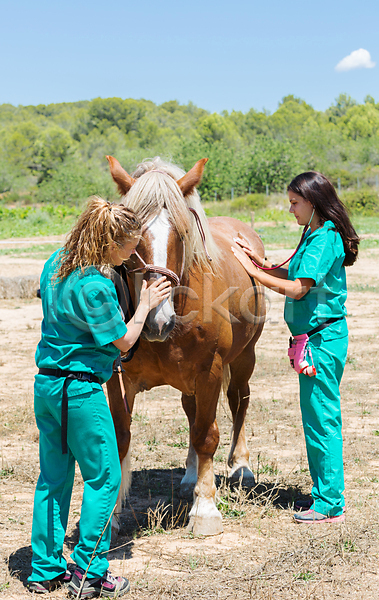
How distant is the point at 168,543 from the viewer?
319 cm

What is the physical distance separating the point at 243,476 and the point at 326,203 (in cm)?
217

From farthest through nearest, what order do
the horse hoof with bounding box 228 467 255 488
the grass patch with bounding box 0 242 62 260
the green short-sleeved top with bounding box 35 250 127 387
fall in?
the grass patch with bounding box 0 242 62 260 → the horse hoof with bounding box 228 467 255 488 → the green short-sleeved top with bounding box 35 250 127 387

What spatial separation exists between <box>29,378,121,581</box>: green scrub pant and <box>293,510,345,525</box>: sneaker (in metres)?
1.34

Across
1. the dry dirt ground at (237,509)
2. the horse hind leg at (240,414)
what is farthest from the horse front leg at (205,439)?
the horse hind leg at (240,414)

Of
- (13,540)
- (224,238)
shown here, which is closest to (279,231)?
(224,238)

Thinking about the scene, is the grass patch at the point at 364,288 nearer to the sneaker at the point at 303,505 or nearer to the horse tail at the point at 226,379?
the horse tail at the point at 226,379

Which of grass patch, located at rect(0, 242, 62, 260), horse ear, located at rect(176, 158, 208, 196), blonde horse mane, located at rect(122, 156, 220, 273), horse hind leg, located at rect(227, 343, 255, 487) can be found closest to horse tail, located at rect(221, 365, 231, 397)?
horse hind leg, located at rect(227, 343, 255, 487)

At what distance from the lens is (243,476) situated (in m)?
4.21

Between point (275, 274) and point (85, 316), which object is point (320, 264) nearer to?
point (275, 274)

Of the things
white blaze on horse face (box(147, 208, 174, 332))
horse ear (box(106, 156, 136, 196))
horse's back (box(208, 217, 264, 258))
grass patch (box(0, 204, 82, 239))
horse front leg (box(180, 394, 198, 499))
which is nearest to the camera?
white blaze on horse face (box(147, 208, 174, 332))

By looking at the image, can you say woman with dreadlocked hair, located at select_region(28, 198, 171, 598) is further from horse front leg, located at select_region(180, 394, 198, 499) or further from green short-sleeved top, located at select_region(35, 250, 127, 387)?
horse front leg, located at select_region(180, 394, 198, 499)

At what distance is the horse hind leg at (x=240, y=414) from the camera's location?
13.8ft

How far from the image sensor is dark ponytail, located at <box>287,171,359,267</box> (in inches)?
129

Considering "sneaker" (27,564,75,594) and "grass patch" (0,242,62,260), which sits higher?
"grass patch" (0,242,62,260)
